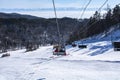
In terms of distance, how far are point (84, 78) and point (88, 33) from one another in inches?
5907

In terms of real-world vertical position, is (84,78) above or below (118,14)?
below

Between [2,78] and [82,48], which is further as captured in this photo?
→ [82,48]

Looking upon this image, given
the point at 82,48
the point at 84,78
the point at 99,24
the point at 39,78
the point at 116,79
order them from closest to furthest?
the point at 116,79, the point at 84,78, the point at 39,78, the point at 82,48, the point at 99,24

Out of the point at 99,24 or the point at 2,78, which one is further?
the point at 99,24

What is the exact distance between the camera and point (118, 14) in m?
136

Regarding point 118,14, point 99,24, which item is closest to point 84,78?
point 118,14

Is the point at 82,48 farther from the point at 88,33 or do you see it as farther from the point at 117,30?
the point at 88,33

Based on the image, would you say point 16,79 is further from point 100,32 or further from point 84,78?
point 100,32

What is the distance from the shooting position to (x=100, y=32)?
508 ft

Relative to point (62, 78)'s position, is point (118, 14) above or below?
above

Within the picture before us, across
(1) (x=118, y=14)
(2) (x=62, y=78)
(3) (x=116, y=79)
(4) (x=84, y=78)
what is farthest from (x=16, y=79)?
(1) (x=118, y=14)

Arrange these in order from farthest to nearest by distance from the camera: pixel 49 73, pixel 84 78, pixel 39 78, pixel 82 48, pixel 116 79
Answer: pixel 82 48 < pixel 49 73 < pixel 39 78 < pixel 84 78 < pixel 116 79

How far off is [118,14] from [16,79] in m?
128

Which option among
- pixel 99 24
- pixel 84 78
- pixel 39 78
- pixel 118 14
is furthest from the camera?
pixel 99 24
